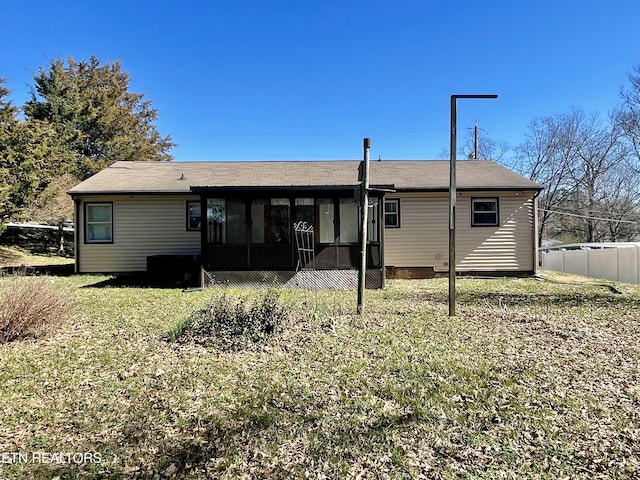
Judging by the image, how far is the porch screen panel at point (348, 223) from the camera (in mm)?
10812

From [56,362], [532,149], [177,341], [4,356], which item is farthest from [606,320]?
[532,149]

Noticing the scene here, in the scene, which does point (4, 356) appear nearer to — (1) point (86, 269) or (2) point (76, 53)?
(1) point (86, 269)

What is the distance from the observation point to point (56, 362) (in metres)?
4.20

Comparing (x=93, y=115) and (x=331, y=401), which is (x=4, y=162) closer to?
(x=93, y=115)

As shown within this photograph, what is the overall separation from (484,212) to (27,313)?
12.1 m

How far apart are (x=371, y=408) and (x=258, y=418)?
2.99ft

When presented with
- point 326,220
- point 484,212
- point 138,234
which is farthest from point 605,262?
point 138,234

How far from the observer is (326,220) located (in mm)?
10852

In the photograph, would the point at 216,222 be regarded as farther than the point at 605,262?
No

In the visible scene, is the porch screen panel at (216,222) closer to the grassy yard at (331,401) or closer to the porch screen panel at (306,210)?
the porch screen panel at (306,210)

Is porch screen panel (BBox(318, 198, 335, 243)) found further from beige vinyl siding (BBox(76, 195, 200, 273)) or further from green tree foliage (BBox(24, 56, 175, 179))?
green tree foliage (BBox(24, 56, 175, 179))

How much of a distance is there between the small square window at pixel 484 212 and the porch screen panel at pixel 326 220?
5025mm

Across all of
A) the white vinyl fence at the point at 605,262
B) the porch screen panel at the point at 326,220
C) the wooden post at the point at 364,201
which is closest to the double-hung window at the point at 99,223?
the porch screen panel at the point at 326,220

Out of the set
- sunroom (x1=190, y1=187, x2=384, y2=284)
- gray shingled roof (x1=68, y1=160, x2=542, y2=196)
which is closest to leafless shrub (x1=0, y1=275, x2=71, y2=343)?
sunroom (x1=190, y1=187, x2=384, y2=284)
